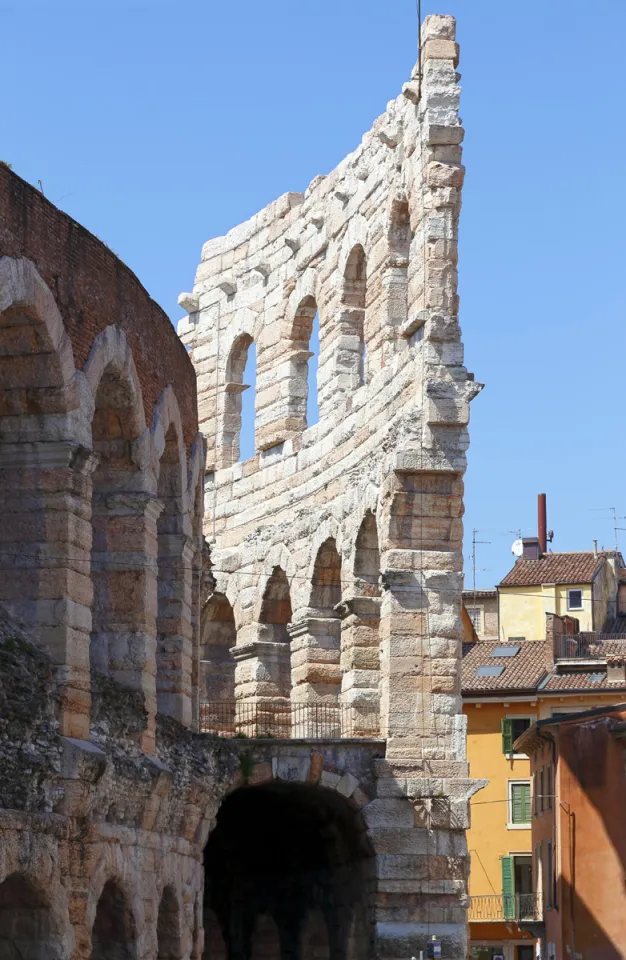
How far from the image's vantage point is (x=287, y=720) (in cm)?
3388

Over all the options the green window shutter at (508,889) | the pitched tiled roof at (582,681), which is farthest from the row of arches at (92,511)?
the pitched tiled roof at (582,681)

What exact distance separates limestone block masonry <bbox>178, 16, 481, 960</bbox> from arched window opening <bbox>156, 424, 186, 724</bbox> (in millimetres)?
4990

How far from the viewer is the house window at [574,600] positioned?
2211 inches

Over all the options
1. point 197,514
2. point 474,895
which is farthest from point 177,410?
point 474,895

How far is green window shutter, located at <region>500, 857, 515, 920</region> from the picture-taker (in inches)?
1750

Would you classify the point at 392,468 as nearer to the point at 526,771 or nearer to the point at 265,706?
the point at 265,706

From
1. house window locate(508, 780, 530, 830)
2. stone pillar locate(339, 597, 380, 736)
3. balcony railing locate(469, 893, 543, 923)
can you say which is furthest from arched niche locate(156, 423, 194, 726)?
house window locate(508, 780, 530, 830)

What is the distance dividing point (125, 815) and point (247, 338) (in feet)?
56.3

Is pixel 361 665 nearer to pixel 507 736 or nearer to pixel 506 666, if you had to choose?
pixel 507 736

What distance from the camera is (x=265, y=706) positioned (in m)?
33.7

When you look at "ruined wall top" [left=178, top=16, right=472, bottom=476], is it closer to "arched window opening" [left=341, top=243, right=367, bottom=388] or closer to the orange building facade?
"arched window opening" [left=341, top=243, right=367, bottom=388]

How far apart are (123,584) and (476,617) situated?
38353 millimetres

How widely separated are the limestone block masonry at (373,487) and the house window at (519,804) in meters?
12.0

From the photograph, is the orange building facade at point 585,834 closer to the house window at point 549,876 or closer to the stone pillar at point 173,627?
the house window at point 549,876
